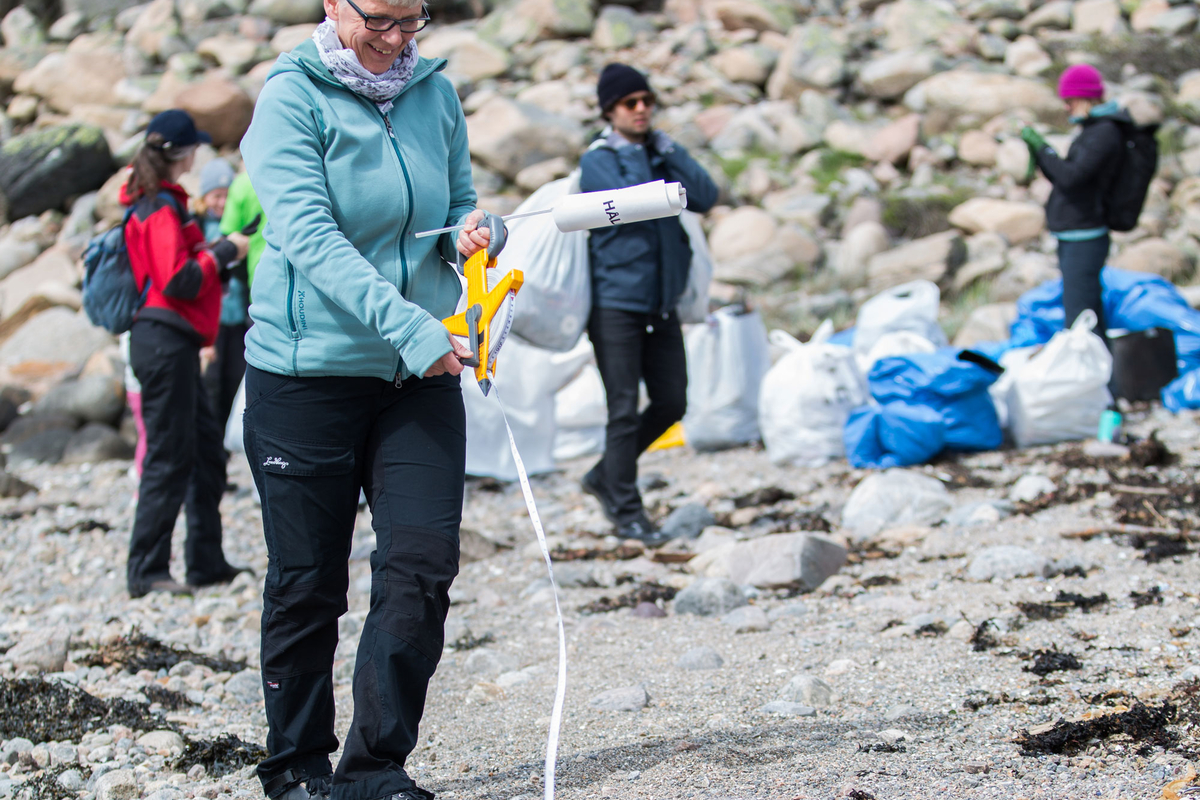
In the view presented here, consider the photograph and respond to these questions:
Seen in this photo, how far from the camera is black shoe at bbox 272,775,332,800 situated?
97.4 inches

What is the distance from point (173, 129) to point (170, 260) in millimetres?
483

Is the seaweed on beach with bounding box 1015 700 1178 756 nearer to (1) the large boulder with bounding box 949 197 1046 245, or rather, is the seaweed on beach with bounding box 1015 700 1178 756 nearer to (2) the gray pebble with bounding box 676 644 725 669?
(2) the gray pebble with bounding box 676 644 725 669

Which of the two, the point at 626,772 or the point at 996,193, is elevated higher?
the point at 626,772

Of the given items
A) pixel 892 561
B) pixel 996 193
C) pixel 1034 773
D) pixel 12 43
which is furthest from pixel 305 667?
pixel 12 43

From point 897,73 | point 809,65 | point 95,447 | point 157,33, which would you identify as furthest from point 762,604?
point 157,33

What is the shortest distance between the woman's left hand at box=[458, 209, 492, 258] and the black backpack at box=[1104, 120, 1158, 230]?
16.2 ft

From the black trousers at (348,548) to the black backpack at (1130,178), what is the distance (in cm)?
499

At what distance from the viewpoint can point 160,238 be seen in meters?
4.39

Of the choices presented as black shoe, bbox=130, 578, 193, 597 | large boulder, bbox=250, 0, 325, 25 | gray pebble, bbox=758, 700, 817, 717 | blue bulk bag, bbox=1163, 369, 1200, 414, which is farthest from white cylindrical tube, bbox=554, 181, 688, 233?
large boulder, bbox=250, 0, 325, 25

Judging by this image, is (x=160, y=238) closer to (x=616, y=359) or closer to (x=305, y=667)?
(x=616, y=359)

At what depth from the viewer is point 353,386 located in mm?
2424

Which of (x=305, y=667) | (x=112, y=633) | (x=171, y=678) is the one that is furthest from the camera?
(x=112, y=633)

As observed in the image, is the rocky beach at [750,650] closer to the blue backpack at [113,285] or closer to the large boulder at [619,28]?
the blue backpack at [113,285]

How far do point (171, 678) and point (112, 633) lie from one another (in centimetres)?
57
